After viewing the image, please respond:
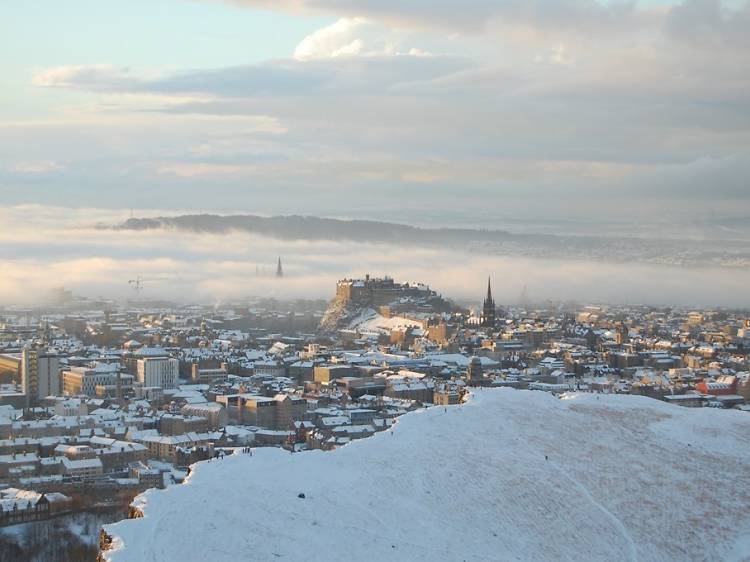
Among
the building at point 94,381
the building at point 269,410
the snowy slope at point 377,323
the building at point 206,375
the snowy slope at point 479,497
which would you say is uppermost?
the snowy slope at point 479,497

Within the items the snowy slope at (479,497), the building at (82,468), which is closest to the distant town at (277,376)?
the building at (82,468)

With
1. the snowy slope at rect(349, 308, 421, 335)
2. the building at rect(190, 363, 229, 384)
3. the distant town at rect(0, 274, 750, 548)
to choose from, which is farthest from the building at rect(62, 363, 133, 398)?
the snowy slope at rect(349, 308, 421, 335)

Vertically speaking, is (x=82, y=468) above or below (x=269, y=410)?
above

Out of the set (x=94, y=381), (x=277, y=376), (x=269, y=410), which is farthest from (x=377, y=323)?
(x=269, y=410)

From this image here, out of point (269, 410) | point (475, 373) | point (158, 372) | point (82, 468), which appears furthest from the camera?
point (158, 372)

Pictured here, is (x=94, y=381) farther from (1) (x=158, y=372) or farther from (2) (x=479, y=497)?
(2) (x=479, y=497)

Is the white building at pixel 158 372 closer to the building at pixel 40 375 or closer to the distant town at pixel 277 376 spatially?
the distant town at pixel 277 376
